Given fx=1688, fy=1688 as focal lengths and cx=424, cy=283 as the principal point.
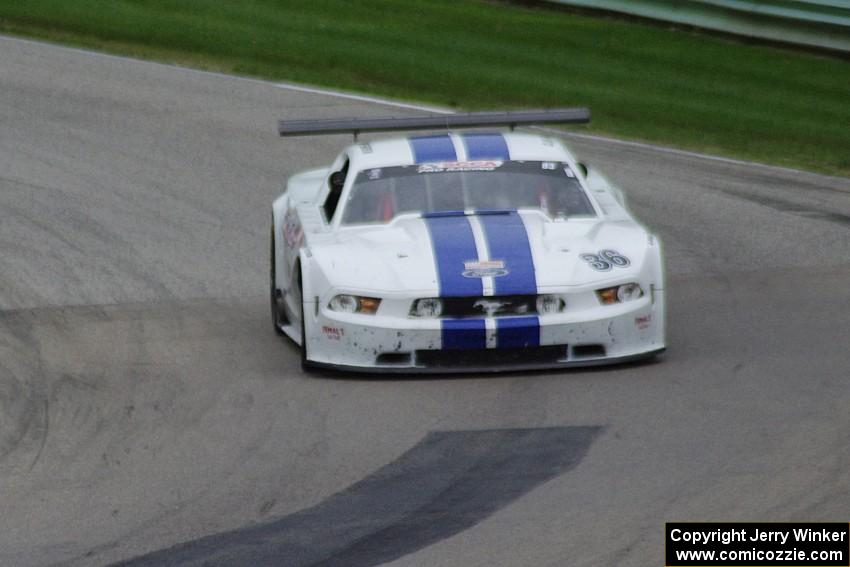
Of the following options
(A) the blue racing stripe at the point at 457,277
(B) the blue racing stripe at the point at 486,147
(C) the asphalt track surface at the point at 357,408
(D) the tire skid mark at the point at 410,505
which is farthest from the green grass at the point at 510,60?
(D) the tire skid mark at the point at 410,505

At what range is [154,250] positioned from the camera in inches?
507

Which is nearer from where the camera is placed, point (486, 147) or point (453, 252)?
point (453, 252)

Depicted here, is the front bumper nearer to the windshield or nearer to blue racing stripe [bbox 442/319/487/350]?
blue racing stripe [bbox 442/319/487/350]

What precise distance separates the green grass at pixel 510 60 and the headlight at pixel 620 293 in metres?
6.70

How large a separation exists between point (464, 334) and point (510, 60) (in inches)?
441

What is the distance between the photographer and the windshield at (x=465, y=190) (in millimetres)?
10242

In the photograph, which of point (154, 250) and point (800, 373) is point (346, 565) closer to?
point (800, 373)

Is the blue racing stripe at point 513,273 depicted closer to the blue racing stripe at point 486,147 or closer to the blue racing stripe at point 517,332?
the blue racing stripe at point 517,332

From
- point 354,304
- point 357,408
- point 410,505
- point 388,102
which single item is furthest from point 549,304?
point 388,102

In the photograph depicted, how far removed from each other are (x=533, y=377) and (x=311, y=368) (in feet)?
4.23

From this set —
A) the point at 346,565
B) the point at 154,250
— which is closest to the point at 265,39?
the point at 154,250

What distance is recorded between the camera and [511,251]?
9.47m

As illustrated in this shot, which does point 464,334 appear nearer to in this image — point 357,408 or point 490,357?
point 490,357

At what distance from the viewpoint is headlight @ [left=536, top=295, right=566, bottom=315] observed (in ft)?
30.2
